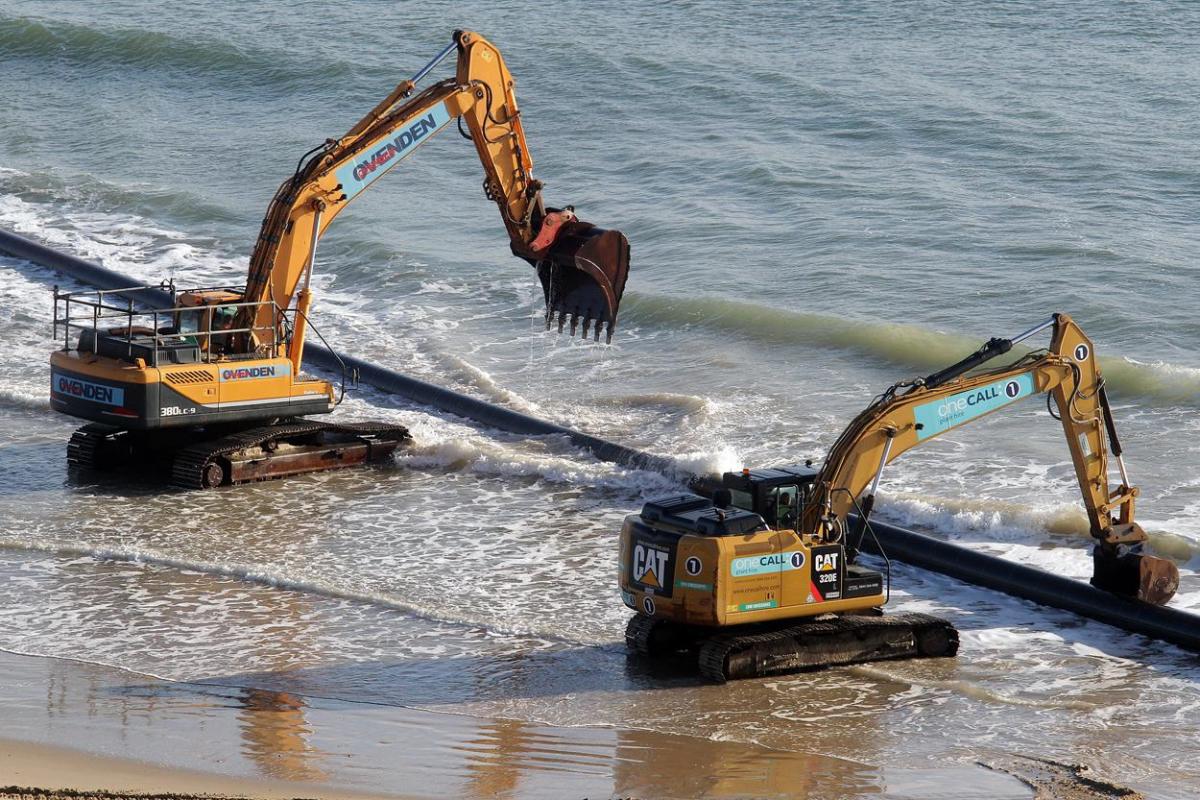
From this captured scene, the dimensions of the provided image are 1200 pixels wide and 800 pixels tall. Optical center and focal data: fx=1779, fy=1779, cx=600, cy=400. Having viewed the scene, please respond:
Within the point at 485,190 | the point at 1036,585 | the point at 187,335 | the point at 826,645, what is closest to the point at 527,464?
the point at 485,190

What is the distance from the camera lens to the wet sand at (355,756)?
10242mm

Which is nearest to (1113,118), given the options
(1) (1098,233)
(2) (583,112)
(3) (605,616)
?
(1) (1098,233)

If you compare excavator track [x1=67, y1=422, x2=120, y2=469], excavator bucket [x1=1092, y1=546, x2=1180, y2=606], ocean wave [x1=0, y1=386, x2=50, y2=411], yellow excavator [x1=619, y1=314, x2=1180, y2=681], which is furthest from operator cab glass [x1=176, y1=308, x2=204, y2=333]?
excavator bucket [x1=1092, y1=546, x2=1180, y2=606]

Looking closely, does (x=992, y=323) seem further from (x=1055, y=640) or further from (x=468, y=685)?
(x=468, y=685)

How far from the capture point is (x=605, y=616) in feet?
47.3

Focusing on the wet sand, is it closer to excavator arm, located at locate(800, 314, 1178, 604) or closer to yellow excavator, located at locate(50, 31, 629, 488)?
excavator arm, located at locate(800, 314, 1178, 604)

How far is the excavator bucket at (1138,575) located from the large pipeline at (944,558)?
0.09 metres

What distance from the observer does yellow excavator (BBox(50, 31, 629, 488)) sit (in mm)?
17875

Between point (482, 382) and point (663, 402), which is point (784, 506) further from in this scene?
point (482, 382)

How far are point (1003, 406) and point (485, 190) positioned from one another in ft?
22.7

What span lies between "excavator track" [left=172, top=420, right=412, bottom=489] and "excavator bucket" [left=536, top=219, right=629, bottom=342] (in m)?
2.41

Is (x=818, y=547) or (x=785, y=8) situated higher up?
(x=785, y=8)

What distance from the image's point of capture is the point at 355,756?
1085 cm

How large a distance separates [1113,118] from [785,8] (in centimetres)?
1293
